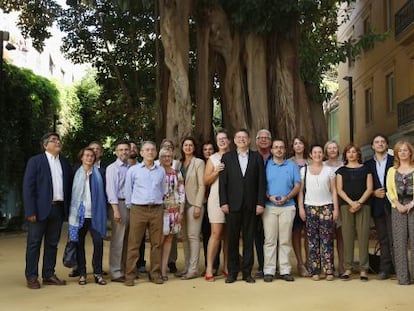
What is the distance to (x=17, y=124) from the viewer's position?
18.1 meters

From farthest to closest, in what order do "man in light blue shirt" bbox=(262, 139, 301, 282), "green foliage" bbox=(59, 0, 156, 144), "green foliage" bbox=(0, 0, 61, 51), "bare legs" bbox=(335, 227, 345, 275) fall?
"green foliage" bbox=(59, 0, 156, 144) → "green foliage" bbox=(0, 0, 61, 51) → "bare legs" bbox=(335, 227, 345, 275) → "man in light blue shirt" bbox=(262, 139, 301, 282)

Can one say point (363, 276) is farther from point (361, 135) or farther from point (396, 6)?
point (361, 135)

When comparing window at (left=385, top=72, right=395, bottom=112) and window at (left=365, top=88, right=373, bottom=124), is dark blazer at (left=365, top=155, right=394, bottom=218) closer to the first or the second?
window at (left=385, top=72, right=395, bottom=112)

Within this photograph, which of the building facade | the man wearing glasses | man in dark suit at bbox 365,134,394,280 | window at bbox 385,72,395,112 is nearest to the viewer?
man in dark suit at bbox 365,134,394,280

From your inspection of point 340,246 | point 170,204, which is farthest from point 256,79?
point 170,204

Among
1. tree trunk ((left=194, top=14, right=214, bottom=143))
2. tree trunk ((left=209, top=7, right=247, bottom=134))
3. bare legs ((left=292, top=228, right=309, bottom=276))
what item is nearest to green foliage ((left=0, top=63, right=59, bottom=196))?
tree trunk ((left=194, top=14, right=214, bottom=143))

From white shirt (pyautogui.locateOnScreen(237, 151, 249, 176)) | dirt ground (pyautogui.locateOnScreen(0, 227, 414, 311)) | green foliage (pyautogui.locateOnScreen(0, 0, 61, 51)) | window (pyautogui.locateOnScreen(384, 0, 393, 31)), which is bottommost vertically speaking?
dirt ground (pyautogui.locateOnScreen(0, 227, 414, 311))

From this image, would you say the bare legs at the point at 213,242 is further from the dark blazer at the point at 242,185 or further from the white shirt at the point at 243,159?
the white shirt at the point at 243,159

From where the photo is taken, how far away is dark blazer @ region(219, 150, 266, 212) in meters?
7.74

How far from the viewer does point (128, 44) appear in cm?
2116

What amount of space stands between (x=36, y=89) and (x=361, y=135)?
14.2 meters

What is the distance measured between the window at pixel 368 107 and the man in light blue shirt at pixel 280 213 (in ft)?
59.0

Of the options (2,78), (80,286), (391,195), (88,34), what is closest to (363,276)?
(391,195)

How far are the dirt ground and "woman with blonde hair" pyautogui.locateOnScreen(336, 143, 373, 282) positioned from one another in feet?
1.16
